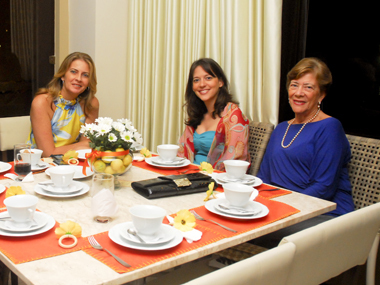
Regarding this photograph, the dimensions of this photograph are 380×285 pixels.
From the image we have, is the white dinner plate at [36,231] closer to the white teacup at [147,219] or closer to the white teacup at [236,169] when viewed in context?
the white teacup at [147,219]

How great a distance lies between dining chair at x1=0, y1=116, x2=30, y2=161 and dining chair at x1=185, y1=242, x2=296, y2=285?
83.9 inches

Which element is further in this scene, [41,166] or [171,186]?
[41,166]

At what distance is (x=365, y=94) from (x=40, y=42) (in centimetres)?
272

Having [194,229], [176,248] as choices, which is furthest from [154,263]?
[194,229]

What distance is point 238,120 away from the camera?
2363mm

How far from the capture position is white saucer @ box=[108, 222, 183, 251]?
1.05 meters

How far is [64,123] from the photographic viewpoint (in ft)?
8.41

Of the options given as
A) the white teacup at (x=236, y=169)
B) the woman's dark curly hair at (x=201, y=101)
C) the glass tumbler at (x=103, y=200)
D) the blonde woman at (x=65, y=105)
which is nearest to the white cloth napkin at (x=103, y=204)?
the glass tumbler at (x=103, y=200)

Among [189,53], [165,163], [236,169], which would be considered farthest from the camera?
[189,53]

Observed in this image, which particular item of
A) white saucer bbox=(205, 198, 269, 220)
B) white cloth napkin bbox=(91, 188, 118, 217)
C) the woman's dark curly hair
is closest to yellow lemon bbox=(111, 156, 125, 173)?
white cloth napkin bbox=(91, 188, 118, 217)

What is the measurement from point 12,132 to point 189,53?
1.32 metres

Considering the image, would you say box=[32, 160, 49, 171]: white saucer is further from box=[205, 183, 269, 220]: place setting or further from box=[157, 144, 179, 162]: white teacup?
box=[205, 183, 269, 220]: place setting

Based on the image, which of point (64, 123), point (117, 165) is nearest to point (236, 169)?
point (117, 165)

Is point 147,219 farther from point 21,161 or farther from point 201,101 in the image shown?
point 201,101
